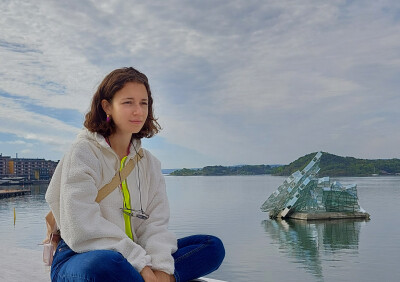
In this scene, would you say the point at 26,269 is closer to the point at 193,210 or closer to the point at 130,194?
the point at 130,194

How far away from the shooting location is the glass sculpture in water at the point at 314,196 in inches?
1104

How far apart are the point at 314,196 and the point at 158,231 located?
91.1ft

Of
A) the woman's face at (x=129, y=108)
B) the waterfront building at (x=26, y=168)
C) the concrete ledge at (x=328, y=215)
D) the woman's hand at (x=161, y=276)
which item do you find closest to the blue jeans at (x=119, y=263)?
the woman's hand at (x=161, y=276)

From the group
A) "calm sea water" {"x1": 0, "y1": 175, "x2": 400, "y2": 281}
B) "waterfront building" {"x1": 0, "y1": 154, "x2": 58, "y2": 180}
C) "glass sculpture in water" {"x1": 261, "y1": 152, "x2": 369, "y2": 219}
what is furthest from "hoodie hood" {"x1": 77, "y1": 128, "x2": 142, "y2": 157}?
"waterfront building" {"x1": 0, "y1": 154, "x2": 58, "y2": 180}

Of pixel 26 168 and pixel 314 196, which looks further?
pixel 26 168

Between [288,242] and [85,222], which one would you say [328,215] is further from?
[85,222]

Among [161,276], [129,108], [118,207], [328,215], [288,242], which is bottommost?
[288,242]

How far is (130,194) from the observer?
6.89ft

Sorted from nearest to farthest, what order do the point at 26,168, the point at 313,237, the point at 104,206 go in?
the point at 104,206 < the point at 313,237 < the point at 26,168

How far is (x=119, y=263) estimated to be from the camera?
70.1 inches

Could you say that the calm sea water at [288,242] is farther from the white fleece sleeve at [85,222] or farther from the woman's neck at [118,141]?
the white fleece sleeve at [85,222]

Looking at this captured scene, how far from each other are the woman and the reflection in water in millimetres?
16239

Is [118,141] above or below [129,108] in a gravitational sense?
below

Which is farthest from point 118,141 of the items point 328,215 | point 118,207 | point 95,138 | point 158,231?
point 328,215
